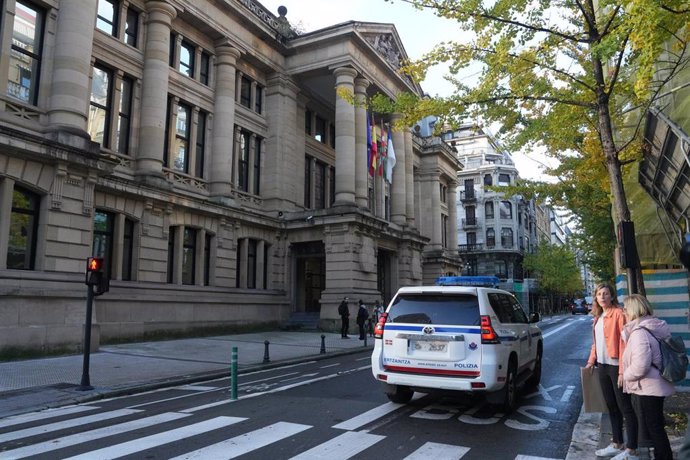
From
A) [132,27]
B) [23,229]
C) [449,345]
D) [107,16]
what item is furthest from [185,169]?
[449,345]

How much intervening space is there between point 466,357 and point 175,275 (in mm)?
17905

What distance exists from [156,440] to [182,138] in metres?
20.6

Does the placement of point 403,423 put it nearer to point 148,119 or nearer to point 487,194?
point 148,119

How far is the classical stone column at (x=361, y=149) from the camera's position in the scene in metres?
30.4

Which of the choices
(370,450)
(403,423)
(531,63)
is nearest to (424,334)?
(403,423)

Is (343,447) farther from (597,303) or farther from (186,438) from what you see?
(597,303)

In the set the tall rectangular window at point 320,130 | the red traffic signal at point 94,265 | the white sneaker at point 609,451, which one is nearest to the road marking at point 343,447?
the white sneaker at point 609,451

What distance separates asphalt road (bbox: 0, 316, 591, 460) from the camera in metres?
5.75

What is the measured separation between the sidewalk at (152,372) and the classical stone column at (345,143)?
1091 centimetres

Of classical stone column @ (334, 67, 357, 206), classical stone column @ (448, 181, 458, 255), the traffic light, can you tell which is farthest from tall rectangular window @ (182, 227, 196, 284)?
classical stone column @ (448, 181, 458, 255)

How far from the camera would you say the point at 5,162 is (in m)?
14.7

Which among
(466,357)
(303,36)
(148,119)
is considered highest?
(303,36)

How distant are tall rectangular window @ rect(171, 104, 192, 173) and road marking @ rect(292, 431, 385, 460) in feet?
66.7

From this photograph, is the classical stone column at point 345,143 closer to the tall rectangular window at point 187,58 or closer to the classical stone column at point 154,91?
the tall rectangular window at point 187,58
